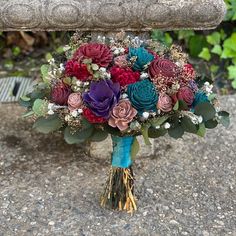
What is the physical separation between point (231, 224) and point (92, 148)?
0.79m

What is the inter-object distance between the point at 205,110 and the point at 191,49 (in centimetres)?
194

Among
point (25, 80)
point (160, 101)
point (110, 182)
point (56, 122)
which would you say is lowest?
point (25, 80)

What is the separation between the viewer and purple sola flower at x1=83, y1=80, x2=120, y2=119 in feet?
7.29

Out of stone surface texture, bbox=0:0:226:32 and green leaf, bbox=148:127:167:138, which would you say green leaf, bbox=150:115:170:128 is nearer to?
green leaf, bbox=148:127:167:138

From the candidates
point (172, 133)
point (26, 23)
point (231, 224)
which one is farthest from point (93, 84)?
point (231, 224)

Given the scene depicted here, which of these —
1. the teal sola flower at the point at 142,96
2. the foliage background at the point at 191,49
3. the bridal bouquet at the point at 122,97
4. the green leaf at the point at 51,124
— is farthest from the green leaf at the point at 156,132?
the foliage background at the point at 191,49

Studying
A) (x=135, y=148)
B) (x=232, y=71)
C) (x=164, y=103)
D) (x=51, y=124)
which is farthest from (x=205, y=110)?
(x=232, y=71)

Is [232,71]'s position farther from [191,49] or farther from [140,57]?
[140,57]

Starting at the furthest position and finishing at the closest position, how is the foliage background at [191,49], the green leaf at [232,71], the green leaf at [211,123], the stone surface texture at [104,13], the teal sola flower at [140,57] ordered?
the foliage background at [191,49] → the green leaf at [232,71] → the stone surface texture at [104,13] → the green leaf at [211,123] → the teal sola flower at [140,57]

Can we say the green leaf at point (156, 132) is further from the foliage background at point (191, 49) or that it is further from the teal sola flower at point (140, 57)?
the foliage background at point (191, 49)

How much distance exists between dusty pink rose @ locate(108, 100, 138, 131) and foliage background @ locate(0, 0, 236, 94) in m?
1.74

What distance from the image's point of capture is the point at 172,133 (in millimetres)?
2350

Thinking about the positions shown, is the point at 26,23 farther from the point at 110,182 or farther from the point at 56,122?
the point at 110,182

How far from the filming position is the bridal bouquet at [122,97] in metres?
2.24
